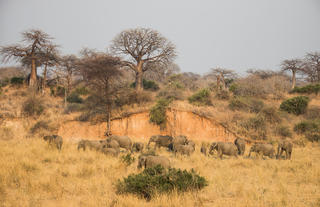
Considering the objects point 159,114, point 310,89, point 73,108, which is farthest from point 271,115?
point 73,108

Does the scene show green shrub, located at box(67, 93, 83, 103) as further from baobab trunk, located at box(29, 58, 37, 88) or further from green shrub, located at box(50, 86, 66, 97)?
baobab trunk, located at box(29, 58, 37, 88)

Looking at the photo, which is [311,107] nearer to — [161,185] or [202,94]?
[202,94]

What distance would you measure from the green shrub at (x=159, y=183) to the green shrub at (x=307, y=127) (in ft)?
46.8

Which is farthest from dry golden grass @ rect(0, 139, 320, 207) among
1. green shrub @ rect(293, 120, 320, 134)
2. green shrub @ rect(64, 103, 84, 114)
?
green shrub @ rect(64, 103, 84, 114)

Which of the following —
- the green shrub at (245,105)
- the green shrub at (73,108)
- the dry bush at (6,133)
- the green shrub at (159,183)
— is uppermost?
the green shrub at (245,105)

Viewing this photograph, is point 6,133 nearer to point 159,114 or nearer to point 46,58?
point 159,114

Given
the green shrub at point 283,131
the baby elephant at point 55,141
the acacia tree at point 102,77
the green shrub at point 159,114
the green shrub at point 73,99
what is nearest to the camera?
the baby elephant at point 55,141

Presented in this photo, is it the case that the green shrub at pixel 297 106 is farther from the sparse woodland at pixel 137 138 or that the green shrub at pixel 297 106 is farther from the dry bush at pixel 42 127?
the dry bush at pixel 42 127

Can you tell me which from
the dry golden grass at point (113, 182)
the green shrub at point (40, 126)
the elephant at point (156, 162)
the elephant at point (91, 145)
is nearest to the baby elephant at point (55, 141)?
the elephant at point (91, 145)

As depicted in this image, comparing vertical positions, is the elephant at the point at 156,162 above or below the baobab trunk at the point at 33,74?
below

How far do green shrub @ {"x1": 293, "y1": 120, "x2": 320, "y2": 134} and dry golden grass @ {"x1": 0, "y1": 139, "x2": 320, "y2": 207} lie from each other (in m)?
8.75

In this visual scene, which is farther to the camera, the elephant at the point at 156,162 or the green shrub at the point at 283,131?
the green shrub at the point at 283,131

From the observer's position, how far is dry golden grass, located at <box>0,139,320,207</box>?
4.68 meters

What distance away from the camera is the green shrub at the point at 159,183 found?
16.7 feet
